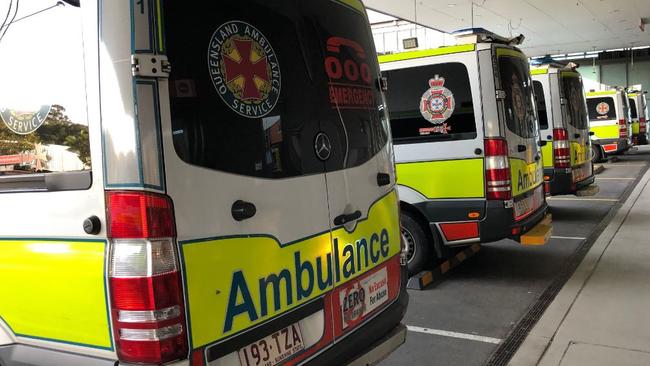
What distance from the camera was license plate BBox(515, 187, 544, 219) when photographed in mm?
5383

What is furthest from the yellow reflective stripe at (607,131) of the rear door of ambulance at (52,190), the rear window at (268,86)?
the rear door of ambulance at (52,190)

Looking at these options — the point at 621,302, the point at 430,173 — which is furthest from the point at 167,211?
the point at 621,302

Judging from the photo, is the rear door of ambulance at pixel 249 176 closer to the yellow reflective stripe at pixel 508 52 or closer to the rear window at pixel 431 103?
the rear window at pixel 431 103

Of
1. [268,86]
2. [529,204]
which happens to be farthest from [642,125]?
[268,86]

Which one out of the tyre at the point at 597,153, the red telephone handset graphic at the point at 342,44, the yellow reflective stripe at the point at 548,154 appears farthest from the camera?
the tyre at the point at 597,153

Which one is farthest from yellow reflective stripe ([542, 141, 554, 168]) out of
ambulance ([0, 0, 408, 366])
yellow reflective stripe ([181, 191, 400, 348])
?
ambulance ([0, 0, 408, 366])

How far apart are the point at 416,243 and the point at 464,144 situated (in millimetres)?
1140

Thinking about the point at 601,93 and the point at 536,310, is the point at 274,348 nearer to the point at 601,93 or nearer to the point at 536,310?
the point at 536,310

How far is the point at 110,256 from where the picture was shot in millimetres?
1788

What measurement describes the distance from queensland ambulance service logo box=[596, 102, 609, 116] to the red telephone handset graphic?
16.6 m

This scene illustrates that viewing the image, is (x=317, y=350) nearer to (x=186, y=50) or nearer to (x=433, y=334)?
(x=186, y=50)

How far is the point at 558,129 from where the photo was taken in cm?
839

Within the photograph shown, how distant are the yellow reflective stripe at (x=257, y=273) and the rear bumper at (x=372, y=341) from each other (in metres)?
0.28

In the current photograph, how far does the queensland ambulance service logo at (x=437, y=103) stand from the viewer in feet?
17.8
